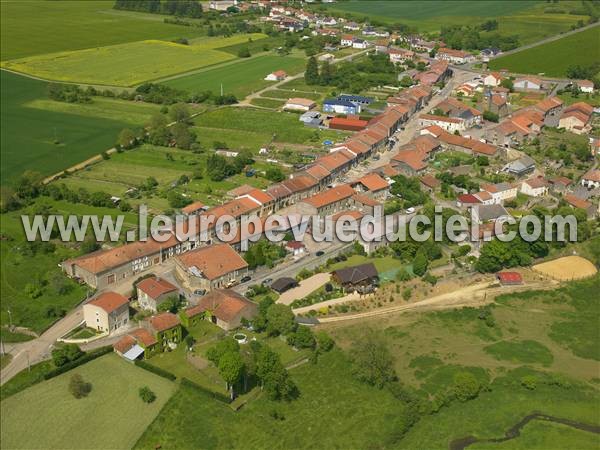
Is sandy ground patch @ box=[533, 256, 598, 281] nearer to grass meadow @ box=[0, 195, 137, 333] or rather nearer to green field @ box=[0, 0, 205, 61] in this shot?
grass meadow @ box=[0, 195, 137, 333]

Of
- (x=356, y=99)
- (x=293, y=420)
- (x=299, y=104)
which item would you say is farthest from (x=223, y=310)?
(x=356, y=99)

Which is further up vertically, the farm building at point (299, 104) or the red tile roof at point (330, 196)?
the farm building at point (299, 104)

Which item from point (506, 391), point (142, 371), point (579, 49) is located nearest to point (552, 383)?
point (506, 391)

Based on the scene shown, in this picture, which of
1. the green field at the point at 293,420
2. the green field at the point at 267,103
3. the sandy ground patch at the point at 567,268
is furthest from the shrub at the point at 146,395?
the green field at the point at 267,103

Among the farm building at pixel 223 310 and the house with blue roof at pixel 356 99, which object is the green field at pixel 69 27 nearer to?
the house with blue roof at pixel 356 99

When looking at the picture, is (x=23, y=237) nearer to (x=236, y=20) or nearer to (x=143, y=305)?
(x=143, y=305)

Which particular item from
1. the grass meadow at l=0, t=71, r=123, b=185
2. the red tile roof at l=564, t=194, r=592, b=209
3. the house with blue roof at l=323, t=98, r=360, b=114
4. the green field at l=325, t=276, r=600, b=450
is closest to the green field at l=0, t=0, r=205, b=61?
the grass meadow at l=0, t=71, r=123, b=185
